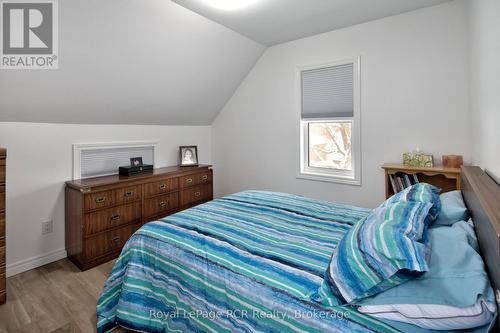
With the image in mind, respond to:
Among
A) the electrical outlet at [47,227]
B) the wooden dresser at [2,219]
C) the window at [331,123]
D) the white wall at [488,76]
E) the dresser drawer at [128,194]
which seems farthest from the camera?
the window at [331,123]

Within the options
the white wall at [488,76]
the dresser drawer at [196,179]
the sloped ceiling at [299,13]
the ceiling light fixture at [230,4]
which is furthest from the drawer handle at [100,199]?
the white wall at [488,76]

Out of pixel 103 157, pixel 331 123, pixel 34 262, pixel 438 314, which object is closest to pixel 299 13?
pixel 331 123

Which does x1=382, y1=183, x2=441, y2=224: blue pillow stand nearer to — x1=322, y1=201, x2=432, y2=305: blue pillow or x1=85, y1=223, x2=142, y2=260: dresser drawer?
x1=322, y1=201, x2=432, y2=305: blue pillow

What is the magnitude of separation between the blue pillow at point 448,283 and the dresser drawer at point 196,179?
295cm

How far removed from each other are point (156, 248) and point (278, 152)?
2.45 metres

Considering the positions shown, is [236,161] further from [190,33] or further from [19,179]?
[19,179]

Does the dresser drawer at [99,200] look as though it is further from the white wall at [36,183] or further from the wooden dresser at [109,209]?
the white wall at [36,183]

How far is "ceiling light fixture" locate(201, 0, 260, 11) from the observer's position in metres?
2.49

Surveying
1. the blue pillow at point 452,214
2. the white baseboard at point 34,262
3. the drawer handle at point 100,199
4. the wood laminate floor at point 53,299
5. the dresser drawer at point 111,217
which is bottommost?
the wood laminate floor at point 53,299

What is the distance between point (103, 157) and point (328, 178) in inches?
105

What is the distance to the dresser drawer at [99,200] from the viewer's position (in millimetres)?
2693

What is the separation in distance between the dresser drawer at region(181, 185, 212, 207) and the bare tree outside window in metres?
1.49

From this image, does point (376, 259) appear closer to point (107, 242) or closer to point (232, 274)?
point (232, 274)

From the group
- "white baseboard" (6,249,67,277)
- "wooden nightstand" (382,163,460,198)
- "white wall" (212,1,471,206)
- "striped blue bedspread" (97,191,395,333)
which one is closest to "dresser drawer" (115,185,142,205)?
"white baseboard" (6,249,67,277)
